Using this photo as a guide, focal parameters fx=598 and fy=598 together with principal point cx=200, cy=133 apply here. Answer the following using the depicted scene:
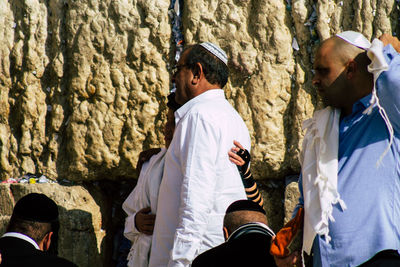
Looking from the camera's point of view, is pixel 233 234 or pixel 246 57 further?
pixel 246 57

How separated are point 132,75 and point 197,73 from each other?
1005 mm

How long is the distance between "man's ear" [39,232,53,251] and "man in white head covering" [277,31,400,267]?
5.06 ft

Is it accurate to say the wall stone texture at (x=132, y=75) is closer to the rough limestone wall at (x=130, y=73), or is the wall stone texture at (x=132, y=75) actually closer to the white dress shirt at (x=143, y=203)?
the rough limestone wall at (x=130, y=73)

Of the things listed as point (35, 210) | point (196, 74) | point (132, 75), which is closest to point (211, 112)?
point (196, 74)

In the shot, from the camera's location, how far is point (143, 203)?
132 inches

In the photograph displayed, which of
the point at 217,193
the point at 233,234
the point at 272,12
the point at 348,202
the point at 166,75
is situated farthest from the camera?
the point at 166,75

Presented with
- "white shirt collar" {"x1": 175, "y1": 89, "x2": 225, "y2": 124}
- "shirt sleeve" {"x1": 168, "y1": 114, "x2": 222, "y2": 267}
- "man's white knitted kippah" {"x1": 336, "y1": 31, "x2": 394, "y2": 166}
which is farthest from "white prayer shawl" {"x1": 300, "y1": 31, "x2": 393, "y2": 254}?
"white shirt collar" {"x1": 175, "y1": 89, "x2": 225, "y2": 124}

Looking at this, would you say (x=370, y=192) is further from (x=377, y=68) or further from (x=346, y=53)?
(x=346, y=53)

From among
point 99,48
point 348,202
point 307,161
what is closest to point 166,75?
point 99,48

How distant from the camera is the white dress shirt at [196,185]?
272 centimetres

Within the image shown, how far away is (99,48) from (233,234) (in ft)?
7.12

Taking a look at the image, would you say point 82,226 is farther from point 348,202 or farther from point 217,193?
point 348,202

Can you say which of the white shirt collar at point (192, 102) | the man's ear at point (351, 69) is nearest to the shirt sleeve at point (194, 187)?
the white shirt collar at point (192, 102)

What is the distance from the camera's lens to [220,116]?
2.98 metres
